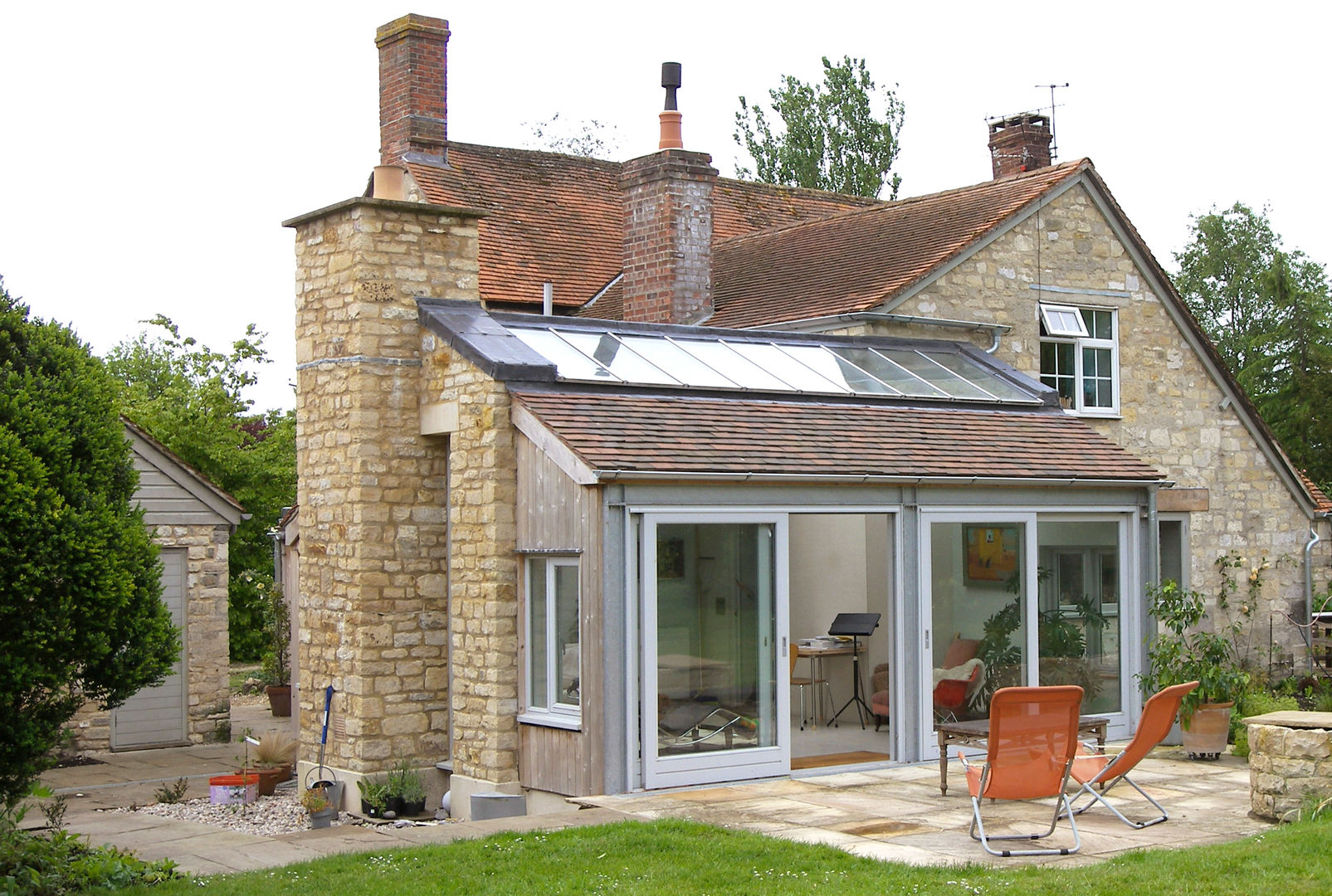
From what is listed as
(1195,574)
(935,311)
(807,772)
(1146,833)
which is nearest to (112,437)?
(807,772)

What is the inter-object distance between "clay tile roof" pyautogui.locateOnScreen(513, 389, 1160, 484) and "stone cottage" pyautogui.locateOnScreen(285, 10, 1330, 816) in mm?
34

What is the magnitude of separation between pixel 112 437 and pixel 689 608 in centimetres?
416

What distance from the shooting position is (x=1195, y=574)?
17.3 metres

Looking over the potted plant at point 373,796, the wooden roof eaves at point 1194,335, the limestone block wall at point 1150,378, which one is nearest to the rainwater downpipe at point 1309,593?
the limestone block wall at point 1150,378

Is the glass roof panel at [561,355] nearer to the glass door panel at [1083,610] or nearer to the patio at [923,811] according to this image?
the patio at [923,811]

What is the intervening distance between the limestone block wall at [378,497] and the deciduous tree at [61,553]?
3.34m

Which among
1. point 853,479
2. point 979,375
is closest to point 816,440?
point 853,479

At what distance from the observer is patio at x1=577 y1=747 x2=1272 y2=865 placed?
826cm

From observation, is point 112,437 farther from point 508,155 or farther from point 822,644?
point 508,155

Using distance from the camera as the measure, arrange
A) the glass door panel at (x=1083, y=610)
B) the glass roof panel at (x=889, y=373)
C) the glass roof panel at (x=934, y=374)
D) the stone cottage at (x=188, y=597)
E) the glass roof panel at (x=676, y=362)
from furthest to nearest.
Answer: the stone cottage at (x=188, y=597) → the glass roof panel at (x=934, y=374) → the glass roof panel at (x=889, y=373) → the glass door panel at (x=1083, y=610) → the glass roof panel at (x=676, y=362)

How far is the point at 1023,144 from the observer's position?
65.8ft

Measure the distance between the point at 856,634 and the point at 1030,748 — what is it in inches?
173

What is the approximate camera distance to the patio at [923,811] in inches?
325

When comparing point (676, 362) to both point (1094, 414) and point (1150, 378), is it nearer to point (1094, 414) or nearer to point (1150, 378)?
point (1094, 414)
